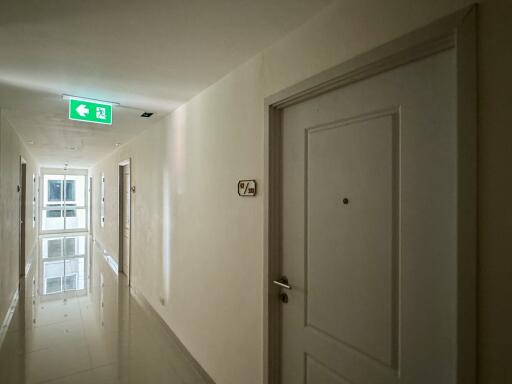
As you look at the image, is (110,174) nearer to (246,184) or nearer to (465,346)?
(246,184)

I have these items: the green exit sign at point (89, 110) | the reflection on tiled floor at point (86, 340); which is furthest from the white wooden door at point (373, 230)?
the green exit sign at point (89, 110)

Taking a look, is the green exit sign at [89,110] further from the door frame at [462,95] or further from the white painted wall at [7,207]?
the door frame at [462,95]

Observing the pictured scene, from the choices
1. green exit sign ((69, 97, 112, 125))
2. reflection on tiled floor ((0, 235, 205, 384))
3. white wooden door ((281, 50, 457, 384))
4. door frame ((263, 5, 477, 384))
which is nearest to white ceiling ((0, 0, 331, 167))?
green exit sign ((69, 97, 112, 125))

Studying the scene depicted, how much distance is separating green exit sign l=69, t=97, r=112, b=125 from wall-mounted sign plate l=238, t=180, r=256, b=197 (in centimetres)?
190

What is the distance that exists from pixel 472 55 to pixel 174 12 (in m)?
1.40

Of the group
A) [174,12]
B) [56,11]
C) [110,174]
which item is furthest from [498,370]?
[110,174]

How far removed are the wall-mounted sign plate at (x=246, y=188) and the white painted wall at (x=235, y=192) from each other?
0.15ft

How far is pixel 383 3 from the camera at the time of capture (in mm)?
1197

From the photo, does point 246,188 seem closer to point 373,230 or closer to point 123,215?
point 373,230

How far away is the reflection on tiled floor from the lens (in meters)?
2.61

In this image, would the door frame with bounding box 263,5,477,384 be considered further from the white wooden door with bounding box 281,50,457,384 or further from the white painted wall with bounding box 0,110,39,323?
the white painted wall with bounding box 0,110,39,323

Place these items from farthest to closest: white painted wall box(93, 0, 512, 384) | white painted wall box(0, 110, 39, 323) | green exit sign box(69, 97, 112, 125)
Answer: white painted wall box(0, 110, 39, 323) → green exit sign box(69, 97, 112, 125) → white painted wall box(93, 0, 512, 384)

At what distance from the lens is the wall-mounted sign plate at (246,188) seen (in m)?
1.97

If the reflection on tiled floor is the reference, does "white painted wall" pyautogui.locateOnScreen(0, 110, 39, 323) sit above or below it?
above
